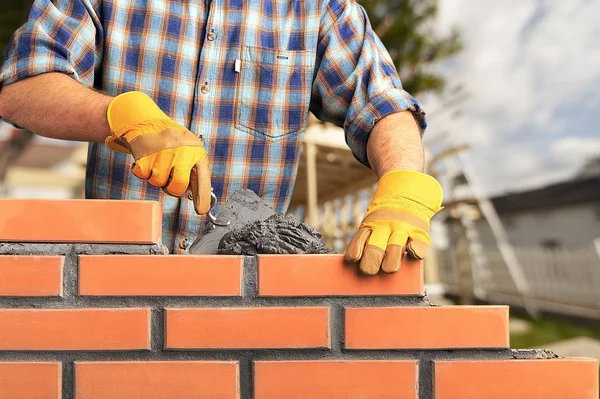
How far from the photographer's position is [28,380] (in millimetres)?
1142

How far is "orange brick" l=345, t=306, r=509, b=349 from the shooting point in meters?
1.19

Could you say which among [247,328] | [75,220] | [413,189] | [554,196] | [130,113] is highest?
[554,196]

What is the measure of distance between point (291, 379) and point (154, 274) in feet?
1.12

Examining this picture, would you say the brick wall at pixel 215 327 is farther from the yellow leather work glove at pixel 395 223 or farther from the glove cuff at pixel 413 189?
→ the glove cuff at pixel 413 189

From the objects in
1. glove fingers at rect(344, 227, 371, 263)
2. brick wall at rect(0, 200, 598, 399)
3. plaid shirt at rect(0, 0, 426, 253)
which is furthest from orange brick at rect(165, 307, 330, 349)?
plaid shirt at rect(0, 0, 426, 253)

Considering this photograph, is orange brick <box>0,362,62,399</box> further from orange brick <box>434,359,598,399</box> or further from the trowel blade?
orange brick <box>434,359,598,399</box>

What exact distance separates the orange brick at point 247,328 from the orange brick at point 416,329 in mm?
69

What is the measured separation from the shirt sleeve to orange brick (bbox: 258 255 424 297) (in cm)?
60

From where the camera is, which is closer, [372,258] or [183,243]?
[372,258]

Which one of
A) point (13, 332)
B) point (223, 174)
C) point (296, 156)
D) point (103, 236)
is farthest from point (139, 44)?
point (13, 332)

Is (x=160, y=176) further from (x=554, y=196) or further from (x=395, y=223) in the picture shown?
(x=554, y=196)

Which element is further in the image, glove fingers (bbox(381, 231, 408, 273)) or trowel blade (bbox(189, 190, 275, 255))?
trowel blade (bbox(189, 190, 275, 255))

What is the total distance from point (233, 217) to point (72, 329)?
48cm

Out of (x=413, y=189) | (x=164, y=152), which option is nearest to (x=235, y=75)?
(x=164, y=152)
